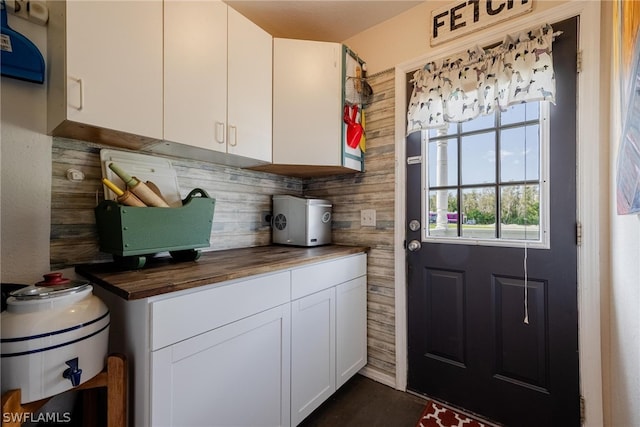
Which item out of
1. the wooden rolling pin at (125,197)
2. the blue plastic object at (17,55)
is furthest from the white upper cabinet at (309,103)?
the blue plastic object at (17,55)

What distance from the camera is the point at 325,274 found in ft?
4.91

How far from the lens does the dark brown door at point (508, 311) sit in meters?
1.28

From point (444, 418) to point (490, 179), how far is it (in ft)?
4.42

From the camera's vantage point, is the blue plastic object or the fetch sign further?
the fetch sign

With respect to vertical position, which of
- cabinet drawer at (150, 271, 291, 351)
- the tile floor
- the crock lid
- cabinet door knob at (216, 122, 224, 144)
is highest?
cabinet door knob at (216, 122, 224, 144)

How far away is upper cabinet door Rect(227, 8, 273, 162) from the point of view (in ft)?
4.48

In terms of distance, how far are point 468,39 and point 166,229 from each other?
6.13 ft

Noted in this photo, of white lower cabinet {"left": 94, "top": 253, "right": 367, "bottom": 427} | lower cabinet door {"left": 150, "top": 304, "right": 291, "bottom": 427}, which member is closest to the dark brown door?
white lower cabinet {"left": 94, "top": 253, "right": 367, "bottom": 427}

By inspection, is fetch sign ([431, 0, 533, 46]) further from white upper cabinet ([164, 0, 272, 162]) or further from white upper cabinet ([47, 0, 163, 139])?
white upper cabinet ([47, 0, 163, 139])

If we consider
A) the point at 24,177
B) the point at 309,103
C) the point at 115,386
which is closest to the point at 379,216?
the point at 309,103

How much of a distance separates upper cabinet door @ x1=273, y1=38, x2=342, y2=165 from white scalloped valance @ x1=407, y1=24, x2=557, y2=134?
49cm

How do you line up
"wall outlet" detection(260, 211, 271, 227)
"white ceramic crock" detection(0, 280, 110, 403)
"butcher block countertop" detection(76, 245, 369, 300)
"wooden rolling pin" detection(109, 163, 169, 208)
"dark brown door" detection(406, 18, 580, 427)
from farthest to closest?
"wall outlet" detection(260, 211, 271, 227) → "dark brown door" detection(406, 18, 580, 427) → "wooden rolling pin" detection(109, 163, 169, 208) → "butcher block countertop" detection(76, 245, 369, 300) → "white ceramic crock" detection(0, 280, 110, 403)

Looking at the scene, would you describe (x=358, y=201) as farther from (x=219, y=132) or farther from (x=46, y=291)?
(x=46, y=291)

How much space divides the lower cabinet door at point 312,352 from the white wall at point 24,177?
1.07 m
